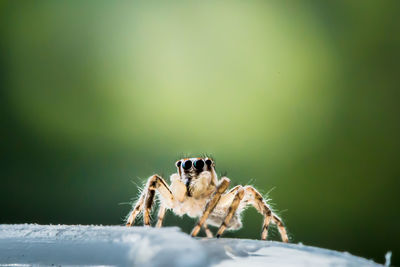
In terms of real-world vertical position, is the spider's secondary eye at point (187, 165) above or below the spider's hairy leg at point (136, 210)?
above

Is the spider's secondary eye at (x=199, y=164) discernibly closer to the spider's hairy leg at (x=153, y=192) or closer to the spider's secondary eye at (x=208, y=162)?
the spider's secondary eye at (x=208, y=162)

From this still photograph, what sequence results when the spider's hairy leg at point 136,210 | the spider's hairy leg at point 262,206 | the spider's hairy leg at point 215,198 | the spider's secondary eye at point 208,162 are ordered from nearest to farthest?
the spider's hairy leg at point 215,198, the spider's hairy leg at point 136,210, the spider's hairy leg at point 262,206, the spider's secondary eye at point 208,162

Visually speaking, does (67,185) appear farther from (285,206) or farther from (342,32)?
(342,32)

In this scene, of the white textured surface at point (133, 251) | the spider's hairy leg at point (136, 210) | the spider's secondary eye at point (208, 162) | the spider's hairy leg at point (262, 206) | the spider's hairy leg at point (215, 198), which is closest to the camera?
the white textured surface at point (133, 251)

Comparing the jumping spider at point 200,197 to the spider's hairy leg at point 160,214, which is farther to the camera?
the spider's hairy leg at point 160,214

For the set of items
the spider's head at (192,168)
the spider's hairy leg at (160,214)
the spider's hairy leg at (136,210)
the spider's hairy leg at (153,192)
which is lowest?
the spider's hairy leg at (160,214)

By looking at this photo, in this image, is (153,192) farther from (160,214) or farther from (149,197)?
(160,214)

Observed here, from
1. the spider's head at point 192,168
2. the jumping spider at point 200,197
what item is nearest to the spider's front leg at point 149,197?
the jumping spider at point 200,197

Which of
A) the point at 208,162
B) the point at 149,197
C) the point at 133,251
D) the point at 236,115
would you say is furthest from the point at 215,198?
the point at 236,115

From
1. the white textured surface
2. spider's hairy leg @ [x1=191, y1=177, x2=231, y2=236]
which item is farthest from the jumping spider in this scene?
the white textured surface
